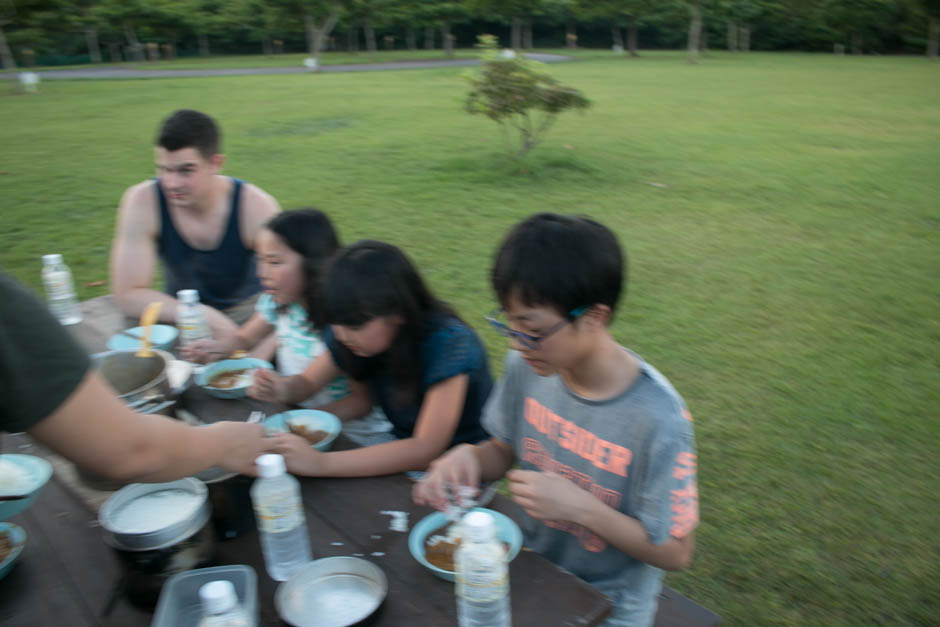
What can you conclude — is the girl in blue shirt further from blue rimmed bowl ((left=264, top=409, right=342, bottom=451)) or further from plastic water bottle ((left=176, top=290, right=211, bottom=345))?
plastic water bottle ((left=176, top=290, right=211, bottom=345))

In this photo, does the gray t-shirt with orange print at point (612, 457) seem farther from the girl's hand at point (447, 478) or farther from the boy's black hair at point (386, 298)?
the boy's black hair at point (386, 298)

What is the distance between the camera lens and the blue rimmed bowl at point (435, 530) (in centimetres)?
147

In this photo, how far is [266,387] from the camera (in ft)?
7.60

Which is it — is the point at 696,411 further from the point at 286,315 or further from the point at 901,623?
the point at 286,315

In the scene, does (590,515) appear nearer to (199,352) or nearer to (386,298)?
A: (386,298)

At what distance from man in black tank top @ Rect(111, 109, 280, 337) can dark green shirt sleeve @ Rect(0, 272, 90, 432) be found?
6.99 ft

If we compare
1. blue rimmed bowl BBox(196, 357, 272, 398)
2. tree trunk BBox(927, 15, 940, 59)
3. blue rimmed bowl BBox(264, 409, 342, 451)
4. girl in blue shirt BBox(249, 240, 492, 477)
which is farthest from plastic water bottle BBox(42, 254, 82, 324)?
tree trunk BBox(927, 15, 940, 59)

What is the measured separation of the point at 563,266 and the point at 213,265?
2583mm

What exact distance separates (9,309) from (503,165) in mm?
9587

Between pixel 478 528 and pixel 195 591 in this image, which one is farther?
pixel 195 591

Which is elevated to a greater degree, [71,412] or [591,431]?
[71,412]

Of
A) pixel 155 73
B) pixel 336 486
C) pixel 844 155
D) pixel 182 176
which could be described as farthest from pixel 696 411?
pixel 155 73

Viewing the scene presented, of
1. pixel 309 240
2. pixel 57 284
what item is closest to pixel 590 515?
pixel 309 240

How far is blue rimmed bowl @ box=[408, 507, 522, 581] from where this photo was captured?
1.47 meters
